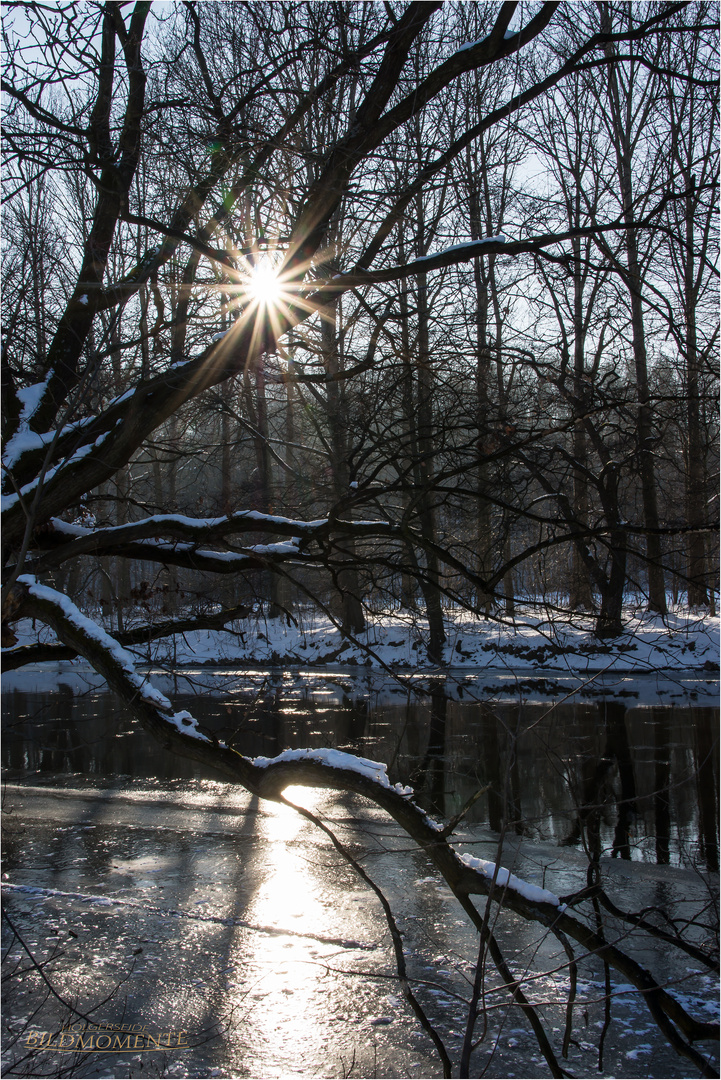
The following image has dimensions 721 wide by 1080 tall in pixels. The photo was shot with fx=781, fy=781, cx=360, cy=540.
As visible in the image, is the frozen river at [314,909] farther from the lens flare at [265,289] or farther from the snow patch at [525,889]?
the lens flare at [265,289]

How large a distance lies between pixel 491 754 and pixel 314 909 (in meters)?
5.94

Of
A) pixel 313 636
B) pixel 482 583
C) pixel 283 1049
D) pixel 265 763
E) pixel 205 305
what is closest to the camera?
pixel 265 763

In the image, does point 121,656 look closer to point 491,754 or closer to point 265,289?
point 265,289

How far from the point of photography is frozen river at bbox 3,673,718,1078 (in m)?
4.45

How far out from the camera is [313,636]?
2197cm

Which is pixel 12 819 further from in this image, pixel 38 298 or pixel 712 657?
pixel 712 657

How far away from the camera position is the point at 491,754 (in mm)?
11891

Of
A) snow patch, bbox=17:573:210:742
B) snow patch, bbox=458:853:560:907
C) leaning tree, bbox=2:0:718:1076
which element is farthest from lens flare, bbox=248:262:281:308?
snow patch, bbox=458:853:560:907

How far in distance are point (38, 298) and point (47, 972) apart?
4.73m

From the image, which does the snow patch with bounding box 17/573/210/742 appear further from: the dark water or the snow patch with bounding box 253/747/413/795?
the dark water

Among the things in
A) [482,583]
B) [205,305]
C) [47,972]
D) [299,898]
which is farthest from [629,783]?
[205,305]

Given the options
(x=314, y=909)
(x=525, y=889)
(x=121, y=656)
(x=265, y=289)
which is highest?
(x=265, y=289)

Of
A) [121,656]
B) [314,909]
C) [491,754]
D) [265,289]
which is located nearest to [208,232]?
[265,289]

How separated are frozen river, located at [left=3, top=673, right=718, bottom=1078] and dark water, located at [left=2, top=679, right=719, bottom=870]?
64 millimetres
